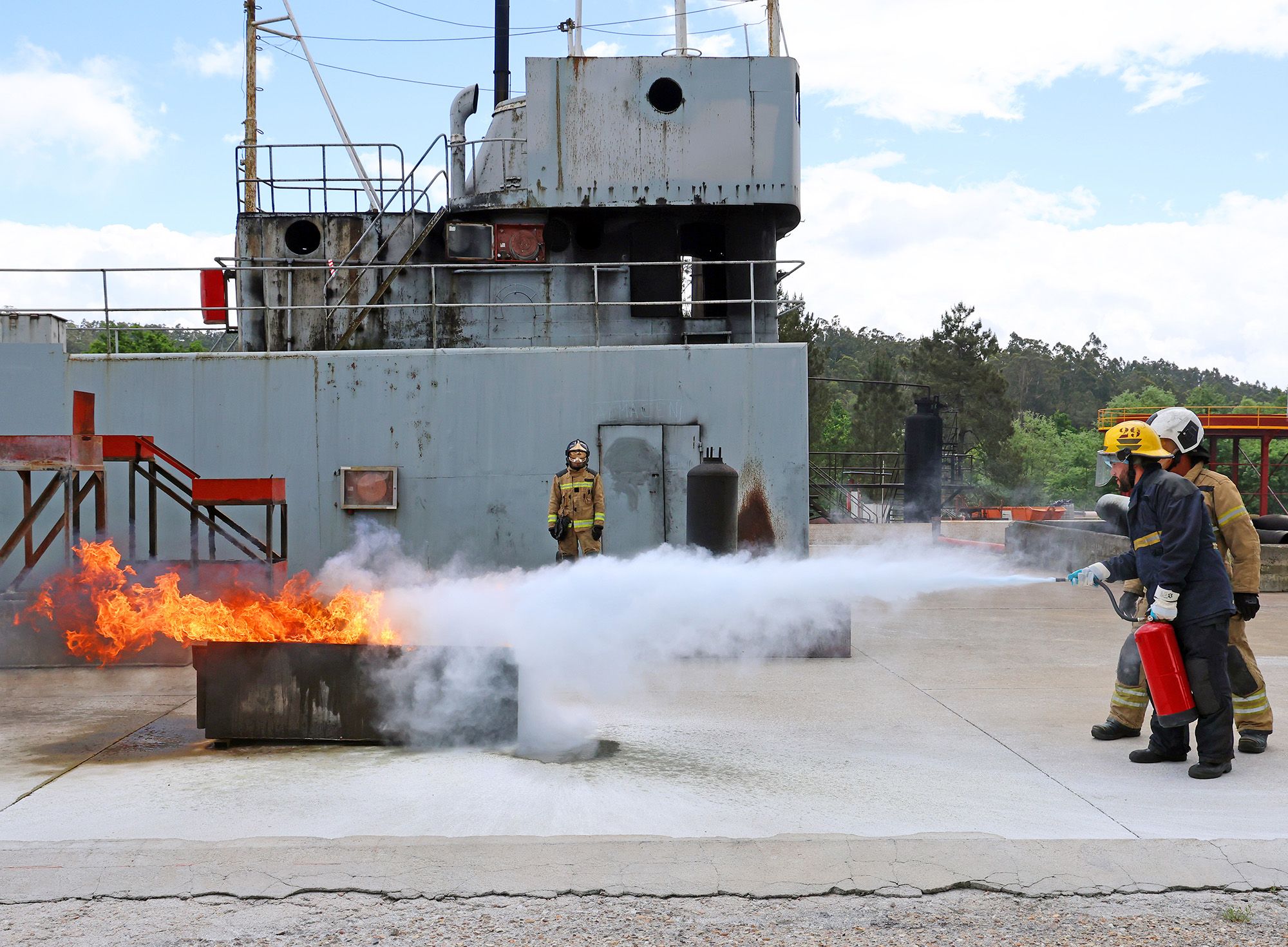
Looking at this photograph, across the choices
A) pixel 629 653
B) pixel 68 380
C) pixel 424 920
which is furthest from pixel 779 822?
pixel 68 380

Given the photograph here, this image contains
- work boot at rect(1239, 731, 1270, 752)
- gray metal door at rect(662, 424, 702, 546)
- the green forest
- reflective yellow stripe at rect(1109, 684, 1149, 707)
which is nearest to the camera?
work boot at rect(1239, 731, 1270, 752)

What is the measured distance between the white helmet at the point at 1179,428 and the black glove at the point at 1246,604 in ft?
3.17

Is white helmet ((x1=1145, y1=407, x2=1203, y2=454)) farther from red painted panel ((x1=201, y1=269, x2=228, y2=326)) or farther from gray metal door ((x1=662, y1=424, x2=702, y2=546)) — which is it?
red painted panel ((x1=201, y1=269, x2=228, y2=326))

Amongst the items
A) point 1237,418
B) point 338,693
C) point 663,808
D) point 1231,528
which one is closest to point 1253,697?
point 1231,528

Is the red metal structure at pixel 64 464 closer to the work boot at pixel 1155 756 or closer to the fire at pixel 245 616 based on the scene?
the fire at pixel 245 616

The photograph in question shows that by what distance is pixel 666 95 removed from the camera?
12.1m

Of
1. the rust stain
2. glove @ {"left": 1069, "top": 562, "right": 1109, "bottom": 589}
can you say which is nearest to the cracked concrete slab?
glove @ {"left": 1069, "top": 562, "right": 1109, "bottom": 589}

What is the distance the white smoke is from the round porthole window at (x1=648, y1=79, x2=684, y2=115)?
18.0 feet

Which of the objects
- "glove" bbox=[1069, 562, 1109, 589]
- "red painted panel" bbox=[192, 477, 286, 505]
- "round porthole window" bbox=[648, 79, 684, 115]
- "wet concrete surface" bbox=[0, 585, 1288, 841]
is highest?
"round porthole window" bbox=[648, 79, 684, 115]

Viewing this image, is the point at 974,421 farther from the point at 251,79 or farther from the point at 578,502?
the point at 578,502

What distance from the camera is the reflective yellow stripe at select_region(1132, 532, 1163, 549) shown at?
6422mm

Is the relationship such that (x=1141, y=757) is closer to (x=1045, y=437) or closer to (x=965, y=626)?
(x=965, y=626)

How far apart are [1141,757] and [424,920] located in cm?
444

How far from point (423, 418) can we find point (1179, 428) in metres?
7.43
